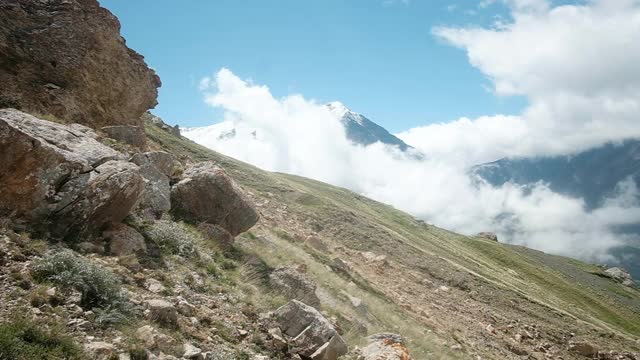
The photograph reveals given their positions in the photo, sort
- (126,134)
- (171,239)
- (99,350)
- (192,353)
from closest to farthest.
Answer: (99,350), (192,353), (171,239), (126,134)

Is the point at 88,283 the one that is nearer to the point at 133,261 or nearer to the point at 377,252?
the point at 133,261

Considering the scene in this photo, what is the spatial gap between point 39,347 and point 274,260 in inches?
454

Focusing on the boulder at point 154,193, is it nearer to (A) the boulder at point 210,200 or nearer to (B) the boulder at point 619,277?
(A) the boulder at point 210,200

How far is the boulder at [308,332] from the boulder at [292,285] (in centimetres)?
243

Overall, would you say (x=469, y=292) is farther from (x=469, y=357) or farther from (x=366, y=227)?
(x=469, y=357)

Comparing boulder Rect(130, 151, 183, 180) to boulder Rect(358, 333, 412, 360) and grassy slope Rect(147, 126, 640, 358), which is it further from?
boulder Rect(358, 333, 412, 360)

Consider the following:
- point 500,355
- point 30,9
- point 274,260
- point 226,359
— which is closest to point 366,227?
point 500,355

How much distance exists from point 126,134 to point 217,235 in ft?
21.4

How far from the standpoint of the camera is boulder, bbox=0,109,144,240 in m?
10.2

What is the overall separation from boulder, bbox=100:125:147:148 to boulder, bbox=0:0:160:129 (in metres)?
1.00

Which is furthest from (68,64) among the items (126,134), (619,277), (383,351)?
(619,277)

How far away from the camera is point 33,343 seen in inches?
270

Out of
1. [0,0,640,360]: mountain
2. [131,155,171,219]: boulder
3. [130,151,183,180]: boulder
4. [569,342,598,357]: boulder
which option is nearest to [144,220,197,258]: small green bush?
[0,0,640,360]: mountain

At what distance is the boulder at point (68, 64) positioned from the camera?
53.1ft
